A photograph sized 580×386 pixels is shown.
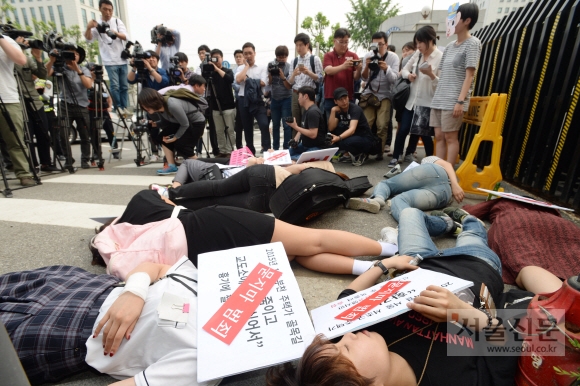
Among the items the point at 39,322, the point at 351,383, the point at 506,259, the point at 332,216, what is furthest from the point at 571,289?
the point at 332,216

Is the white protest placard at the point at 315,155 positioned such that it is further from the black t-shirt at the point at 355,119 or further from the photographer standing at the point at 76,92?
the photographer standing at the point at 76,92

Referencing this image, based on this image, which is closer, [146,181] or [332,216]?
[332,216]

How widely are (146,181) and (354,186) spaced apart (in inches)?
116

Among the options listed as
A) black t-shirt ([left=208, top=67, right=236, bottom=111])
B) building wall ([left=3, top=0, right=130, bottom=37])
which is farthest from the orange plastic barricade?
building wall ([left=3, top=0, right=130, bottom=37])

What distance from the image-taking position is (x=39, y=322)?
47.3 inches

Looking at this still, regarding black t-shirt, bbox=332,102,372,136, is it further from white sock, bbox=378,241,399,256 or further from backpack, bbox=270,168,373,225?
white sock, bbox=378,241,399,256

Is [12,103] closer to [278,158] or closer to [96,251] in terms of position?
[96,251]

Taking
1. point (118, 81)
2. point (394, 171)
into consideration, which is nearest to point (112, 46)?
point (118, 81)

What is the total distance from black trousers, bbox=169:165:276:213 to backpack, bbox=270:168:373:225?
141 mm

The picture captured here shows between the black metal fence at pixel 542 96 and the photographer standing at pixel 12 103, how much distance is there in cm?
589

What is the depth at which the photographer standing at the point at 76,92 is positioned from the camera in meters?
4.47

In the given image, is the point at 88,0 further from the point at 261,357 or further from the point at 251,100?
the point at 261,357

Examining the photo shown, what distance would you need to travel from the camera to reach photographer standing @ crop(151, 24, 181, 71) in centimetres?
572

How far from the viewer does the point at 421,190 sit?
282 cm
